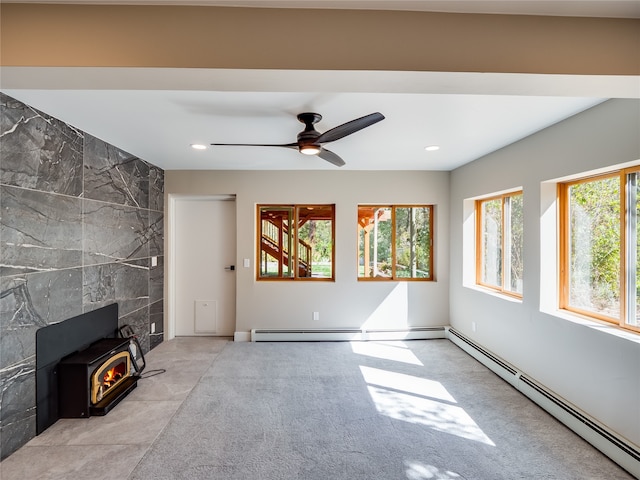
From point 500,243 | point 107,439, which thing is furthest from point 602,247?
point 107,439

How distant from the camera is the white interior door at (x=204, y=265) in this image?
180 inches

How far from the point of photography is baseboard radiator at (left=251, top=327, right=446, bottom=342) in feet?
14.3

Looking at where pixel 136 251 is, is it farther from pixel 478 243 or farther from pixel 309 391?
pixel 478 243

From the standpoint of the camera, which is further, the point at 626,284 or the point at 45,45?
the point at 626,284

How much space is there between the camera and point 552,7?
51.6 inches

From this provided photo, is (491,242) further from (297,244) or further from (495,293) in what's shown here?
(297,244)

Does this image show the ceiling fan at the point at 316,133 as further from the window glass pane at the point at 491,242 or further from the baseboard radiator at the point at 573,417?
the baseboard radiator at the point at 573,417

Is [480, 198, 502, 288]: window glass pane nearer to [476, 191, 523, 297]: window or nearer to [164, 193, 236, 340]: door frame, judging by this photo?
[476, 191, 523, 297]: window

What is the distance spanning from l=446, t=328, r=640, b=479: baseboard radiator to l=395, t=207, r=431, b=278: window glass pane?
146 centimetres

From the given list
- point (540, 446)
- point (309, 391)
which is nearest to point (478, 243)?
point (540, 446)

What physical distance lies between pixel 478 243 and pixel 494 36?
10.6 ft

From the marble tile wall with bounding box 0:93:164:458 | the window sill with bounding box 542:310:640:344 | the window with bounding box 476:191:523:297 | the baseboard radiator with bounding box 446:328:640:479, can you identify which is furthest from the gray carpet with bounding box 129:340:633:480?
the marble tile wall with bounding box 0:93:164:458

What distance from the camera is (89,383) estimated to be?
250 cm

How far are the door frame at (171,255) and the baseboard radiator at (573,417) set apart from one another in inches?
159
